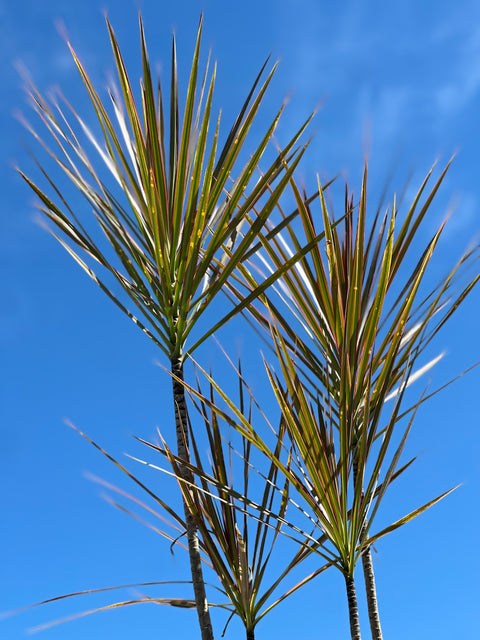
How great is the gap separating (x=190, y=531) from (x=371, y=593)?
1.88ft

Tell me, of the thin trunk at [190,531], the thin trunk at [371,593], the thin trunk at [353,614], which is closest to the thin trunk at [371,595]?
the thin trunk at [371,593]

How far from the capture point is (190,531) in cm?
178

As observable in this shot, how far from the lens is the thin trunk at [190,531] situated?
171 centimetres

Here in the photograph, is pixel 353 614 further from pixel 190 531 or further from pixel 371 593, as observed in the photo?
pixel 190 531

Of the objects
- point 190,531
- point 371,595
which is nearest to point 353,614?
point 371,595

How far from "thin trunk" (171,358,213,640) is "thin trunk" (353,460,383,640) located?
1.55ft

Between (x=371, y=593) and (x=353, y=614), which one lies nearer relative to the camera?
(x=353, y=614)

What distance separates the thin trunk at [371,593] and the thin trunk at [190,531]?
0.47 meters

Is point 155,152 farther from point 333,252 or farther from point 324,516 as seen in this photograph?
point 324,516

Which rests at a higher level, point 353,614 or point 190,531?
point 190,531

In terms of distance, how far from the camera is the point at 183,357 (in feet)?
6.35

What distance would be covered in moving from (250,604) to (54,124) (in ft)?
5.54

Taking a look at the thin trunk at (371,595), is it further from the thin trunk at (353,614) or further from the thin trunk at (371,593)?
the thin trunk at (353,614)

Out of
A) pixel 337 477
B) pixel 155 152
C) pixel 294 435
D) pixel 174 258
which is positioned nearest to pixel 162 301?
pixel 174 258
